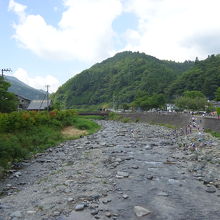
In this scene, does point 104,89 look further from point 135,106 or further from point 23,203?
point 23,203

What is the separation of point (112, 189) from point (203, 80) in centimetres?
8968

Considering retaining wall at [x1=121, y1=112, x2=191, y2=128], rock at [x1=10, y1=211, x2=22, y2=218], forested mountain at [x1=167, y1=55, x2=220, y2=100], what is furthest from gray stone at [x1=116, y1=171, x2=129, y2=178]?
forested mountain at [x1=167, y1=55, x2=220, y2=100]

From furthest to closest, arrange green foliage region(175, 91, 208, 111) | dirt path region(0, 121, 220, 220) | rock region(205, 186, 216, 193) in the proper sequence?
green foliage region(175, 91, 208, 111), rock region(205, 186, 216, 193), dirt path region(0, 121, 220, 220)

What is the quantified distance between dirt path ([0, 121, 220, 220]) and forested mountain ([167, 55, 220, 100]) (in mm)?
77004

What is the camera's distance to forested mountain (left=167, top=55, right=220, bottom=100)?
87.8m

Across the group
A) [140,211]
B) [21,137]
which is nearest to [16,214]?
[140,211]

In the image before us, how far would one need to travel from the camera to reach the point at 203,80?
92.3m

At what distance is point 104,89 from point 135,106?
59.5 m

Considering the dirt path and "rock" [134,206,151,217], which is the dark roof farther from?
"rock" [134,206,151,217]

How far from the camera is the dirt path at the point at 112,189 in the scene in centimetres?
894

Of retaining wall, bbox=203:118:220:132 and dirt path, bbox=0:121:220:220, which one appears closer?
dirt path, bbox=0:121:220:220

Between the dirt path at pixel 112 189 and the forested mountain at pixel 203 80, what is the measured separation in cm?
7700

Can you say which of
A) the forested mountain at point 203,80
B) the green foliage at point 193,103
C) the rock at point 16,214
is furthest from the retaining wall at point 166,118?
the forested mountain at point 203,80

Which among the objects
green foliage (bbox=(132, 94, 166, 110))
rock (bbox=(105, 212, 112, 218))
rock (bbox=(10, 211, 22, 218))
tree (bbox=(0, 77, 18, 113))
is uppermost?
green foliage (bbox=(132, 94, 166, 110))
